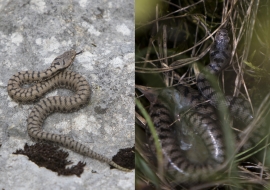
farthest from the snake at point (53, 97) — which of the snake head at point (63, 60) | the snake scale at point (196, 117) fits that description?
the snake scale at point (196, 117)

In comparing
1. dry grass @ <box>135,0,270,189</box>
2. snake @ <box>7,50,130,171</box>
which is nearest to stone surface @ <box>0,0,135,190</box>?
snake @ <box>7,50,130,171</box>

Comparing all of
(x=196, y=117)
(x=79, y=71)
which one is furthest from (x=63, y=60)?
(x=196, y=117)

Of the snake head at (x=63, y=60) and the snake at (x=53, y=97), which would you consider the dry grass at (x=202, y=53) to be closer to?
the snake at (x=53, y=97)

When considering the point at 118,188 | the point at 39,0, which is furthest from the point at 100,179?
the point at 39,0

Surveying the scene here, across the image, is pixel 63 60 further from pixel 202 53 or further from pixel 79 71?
pixel 202 53

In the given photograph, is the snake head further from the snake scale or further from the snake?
the snake scale
